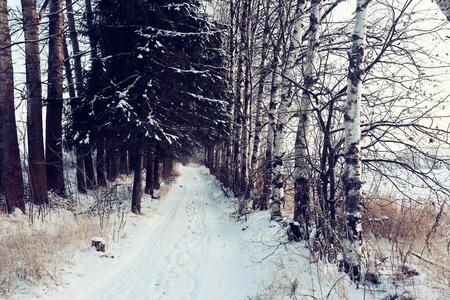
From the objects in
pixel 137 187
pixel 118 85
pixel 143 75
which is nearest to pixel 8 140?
pixel 118 85

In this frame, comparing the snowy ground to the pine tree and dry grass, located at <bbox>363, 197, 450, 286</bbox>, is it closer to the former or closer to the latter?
dry grass, located at <bbox>363, 197, 450, 286</bbox>

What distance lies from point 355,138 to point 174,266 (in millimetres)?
4160

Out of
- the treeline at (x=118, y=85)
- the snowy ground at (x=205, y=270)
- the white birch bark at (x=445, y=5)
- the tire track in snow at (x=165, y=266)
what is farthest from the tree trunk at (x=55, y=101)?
the white birch bark at (x=445, y=5)

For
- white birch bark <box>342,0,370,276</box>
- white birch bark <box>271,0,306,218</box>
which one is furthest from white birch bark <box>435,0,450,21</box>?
white birch bark <box>271,0,306,218</box>

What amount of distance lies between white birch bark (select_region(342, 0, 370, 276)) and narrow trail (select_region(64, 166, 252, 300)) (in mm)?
1959

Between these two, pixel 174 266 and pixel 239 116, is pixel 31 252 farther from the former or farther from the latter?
pixel 239 116

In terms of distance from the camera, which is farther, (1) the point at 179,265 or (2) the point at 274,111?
(2) the point at 274,111

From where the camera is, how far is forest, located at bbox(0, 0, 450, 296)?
161 inches

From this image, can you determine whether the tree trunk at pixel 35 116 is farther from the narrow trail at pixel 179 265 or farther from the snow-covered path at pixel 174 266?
the narrow trail at pixel 179 265

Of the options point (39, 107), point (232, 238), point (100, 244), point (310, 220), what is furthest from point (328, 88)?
point (39, 107)

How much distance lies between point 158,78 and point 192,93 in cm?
139

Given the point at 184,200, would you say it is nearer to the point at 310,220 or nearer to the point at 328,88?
the point at 310,220

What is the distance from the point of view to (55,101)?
358 inches

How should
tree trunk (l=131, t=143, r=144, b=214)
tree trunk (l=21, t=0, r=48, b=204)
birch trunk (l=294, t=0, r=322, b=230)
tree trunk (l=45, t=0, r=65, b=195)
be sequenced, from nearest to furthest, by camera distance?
birch trunk (l=294, t=0, r=322, b=230) → tree trunk (l=21, t=0, r=48, b=204) → tree trunk (l=45, t=0, r=65, b=195) → tree trunk (l=131, t=143, r=144, b=214)
